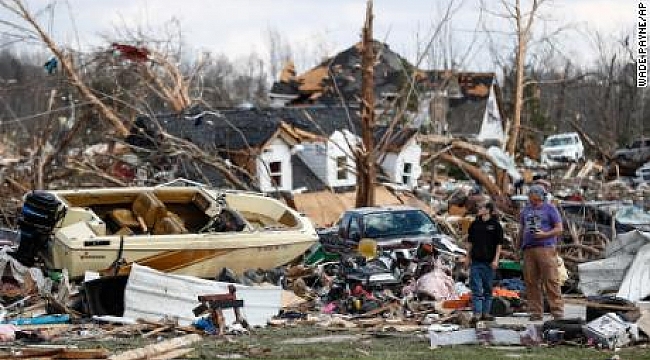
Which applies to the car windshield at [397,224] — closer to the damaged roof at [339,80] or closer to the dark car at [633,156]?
the dark car at [633,156]

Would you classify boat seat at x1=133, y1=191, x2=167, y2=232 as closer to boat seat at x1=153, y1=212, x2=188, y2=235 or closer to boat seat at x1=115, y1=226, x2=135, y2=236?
boat seat at x1=153, y1=212, x2=188, y2=235

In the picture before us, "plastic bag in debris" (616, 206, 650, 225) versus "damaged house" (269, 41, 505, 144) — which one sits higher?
"damaged house" (269, 41, 505, 144)

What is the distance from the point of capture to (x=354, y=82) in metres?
52.6

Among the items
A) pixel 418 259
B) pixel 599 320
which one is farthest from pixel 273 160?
pixel 599 320

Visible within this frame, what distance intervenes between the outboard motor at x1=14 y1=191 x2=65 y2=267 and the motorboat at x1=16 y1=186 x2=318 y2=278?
0.01 meters

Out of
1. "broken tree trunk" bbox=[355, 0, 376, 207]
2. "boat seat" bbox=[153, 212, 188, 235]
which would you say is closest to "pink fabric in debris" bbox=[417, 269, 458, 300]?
"boat seat" bbox=[153, 212, 188, 235]

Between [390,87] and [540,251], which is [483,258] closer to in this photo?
[540,251]

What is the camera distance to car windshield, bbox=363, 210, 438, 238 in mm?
18281

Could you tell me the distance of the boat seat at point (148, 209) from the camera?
56.8 feet

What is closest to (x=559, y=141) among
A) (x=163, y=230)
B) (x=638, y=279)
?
(x=163, y=230)

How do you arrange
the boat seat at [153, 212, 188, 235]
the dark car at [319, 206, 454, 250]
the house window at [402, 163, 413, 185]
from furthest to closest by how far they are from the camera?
the house window at [402, 163, 413, 185] → the dark car at [319, 206, 454, 250] → the boat seat at [153, 212, 188, 235]

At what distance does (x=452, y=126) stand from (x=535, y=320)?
46.4 m

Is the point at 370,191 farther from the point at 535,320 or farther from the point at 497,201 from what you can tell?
the point at 535,320

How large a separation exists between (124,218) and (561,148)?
3553cm
